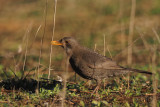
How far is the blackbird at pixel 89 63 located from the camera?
5.28 m

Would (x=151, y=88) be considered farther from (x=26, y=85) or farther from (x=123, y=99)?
(x=26, y=85)

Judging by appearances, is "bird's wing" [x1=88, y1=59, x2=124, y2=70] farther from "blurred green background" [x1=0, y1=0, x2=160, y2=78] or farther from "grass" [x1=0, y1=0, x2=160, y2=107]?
"blurred green background" [x1=0, y1=0, x2=160, y2=78]

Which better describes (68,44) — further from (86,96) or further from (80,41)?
(86,96)

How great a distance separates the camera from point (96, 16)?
13805 millimetres

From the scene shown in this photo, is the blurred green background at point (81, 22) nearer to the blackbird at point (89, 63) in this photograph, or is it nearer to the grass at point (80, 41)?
the grass at point (80, 41)

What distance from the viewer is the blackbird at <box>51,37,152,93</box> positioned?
17.3 feet

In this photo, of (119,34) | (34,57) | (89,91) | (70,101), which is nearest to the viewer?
(70,101)

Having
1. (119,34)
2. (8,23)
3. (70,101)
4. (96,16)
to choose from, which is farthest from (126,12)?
(70,101)

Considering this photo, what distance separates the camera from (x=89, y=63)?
5.30 meters

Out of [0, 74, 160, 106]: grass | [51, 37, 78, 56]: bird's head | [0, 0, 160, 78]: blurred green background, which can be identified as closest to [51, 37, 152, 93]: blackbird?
[51, 37, 78, 56]: bird's head

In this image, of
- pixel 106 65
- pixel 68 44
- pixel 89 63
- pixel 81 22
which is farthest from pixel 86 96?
pixel 81 22

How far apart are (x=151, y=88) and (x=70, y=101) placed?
1.73m

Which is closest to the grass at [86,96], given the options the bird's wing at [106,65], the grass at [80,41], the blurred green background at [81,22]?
the grass at [80,41]

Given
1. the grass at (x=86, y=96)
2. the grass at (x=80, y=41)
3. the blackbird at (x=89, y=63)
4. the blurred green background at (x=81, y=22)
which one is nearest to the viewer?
the grass at (x=86, y=96)
